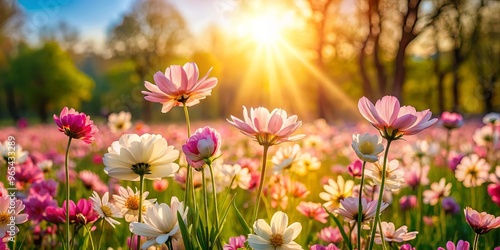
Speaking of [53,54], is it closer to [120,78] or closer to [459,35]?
[120,78]

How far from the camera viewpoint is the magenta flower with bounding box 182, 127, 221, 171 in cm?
118

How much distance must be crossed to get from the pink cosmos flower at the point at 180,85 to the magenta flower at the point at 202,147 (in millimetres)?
136

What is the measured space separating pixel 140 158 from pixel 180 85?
0.24 meters

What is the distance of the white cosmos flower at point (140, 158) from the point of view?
122cm

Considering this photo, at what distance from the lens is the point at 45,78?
37.2 m

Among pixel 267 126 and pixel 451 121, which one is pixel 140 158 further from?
pixel 451 121

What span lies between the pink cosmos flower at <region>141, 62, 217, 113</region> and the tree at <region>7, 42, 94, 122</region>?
3776cm

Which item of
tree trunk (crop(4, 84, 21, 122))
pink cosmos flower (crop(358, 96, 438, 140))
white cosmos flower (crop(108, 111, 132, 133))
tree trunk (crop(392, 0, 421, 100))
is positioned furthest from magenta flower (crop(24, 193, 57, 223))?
tree trunk (crop(4, 84, 21, 122))

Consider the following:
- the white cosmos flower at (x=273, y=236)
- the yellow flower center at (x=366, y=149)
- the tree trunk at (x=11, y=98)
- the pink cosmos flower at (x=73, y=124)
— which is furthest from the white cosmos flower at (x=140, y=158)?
the tree trunk at (x=11, y=98)

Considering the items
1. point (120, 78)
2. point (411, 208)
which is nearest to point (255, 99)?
point (120, 78)

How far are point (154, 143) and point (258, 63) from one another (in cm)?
4064

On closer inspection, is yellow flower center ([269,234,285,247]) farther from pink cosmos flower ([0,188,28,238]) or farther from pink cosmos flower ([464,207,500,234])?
pink cosmos flower ([0,188,28,238])

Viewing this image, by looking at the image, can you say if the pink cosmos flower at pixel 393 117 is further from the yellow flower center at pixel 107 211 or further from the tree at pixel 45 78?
the tree at pixel 45 78

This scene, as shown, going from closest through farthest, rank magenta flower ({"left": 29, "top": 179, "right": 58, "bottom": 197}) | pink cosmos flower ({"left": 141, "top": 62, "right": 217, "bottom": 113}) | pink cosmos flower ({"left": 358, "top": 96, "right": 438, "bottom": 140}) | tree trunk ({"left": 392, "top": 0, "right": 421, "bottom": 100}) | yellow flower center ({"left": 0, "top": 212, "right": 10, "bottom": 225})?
pink cosmos flower ({"left": 358, "top": 96, "right": 438, "bottom": 140}) → pink cosmos flower ({"left": 141, "top": 62, "right": 217, "bottom": 113}) → yellow flower center ({"left": 0, "top": 212, "right": 10, "bottom": 225}) → magenta flower ({"left": 29, "top": 179, "right": 58, "bottom": 197}) → tree trunk ({"left": 392, "top": 0, "right": 421, "bottom": 100})
